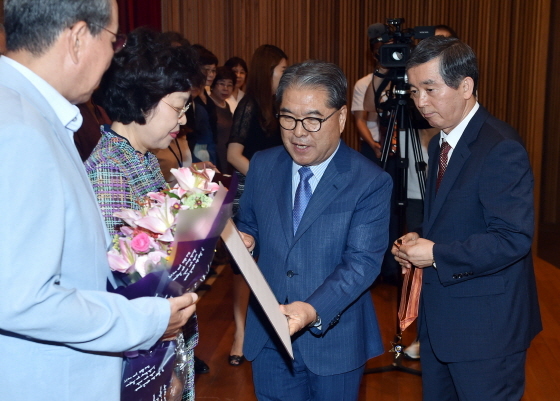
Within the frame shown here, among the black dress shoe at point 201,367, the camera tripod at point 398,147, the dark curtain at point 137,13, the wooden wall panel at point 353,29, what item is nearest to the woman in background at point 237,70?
the dark curtain at point 137,13

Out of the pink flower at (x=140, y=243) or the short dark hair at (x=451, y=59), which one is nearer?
the pink flower at (x=140, y=243)

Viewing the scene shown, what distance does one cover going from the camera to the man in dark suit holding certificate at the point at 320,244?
6.16 feet

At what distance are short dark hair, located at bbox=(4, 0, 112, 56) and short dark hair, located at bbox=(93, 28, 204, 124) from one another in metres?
0.57

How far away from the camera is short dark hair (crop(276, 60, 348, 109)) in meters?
1.92

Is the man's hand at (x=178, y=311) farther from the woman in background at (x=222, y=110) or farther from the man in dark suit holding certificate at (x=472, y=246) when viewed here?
the woman in background at (x=222, y=110)

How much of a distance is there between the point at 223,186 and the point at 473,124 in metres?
1.08

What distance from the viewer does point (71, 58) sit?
1.18 meters

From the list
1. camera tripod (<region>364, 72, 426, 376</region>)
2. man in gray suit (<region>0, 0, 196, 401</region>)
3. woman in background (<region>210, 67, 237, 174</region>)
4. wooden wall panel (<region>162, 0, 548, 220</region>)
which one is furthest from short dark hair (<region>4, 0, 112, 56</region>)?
wooden wall panel (<region>162, 0, 548, 220</region>)

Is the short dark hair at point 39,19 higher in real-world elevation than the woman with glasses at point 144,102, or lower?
higher

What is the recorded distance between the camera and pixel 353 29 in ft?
23.8

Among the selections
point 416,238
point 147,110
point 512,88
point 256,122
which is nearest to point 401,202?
point 256,122

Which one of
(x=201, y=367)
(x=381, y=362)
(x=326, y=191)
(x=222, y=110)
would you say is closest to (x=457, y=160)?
(x=326, y=191)

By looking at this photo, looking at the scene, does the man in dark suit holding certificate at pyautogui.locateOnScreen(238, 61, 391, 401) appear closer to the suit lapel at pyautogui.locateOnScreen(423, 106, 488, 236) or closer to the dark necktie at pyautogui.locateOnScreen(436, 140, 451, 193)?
the suit lapel at pyautogui.locateOnScreen(423, 106, 488, 236)

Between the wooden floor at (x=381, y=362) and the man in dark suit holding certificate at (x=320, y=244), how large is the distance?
1453 mm
